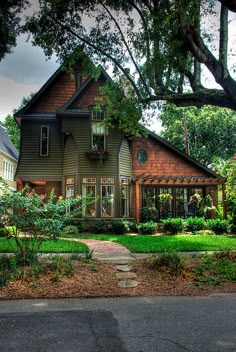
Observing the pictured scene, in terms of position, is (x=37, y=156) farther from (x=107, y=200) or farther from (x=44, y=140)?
(x=107, y=200)

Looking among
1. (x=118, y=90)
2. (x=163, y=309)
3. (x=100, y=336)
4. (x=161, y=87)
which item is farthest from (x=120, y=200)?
(x=100, y=336)

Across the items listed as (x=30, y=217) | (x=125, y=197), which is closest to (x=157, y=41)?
(x=30, y=217)

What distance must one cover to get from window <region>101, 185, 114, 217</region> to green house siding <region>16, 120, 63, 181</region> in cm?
274

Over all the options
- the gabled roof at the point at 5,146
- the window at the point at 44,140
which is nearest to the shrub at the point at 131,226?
the window at the point at 44,140

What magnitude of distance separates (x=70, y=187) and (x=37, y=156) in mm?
2674

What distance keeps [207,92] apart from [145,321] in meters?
5.90

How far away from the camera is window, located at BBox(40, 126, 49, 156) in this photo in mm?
Result: 17975

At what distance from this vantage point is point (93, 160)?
1698 cm

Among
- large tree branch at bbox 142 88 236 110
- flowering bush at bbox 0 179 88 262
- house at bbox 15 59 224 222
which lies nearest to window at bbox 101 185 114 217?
house at bbox 15 59 224 222

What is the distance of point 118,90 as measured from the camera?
1193 centimetres

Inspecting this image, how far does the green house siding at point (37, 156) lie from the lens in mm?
17641

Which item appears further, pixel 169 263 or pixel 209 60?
pixel 209 60

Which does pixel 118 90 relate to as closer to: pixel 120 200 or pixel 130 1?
→ pixel 130 1

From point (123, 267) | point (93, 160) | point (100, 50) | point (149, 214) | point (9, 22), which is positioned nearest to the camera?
point (123, 267)
